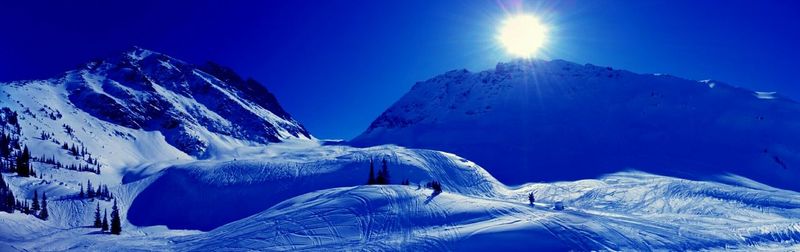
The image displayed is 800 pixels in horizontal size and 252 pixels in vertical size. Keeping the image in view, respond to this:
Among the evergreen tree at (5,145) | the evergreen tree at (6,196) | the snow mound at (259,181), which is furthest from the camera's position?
the evergreen tree at (5,145)

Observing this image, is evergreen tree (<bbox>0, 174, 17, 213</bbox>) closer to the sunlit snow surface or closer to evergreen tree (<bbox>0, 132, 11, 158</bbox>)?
the sunlit snow surface

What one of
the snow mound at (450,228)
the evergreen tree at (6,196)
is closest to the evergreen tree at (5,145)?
the evergreen tree at (6,196)

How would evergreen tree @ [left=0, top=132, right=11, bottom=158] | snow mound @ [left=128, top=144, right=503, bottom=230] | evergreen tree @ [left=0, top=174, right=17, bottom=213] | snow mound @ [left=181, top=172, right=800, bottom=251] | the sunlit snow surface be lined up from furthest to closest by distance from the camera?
evergreen tree @ [left=0, top=132, right=11, bottom=158]
snow mound @ [left=128, top=144, right=503, bottom=230]
evergreen tree @ [left=0, top=174, right=17, bottom=213]
the sunlit snow surface
snow mound @ [left=181, top=172, right=800, bottom=251]

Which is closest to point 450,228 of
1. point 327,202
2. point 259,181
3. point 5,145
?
point 327,202

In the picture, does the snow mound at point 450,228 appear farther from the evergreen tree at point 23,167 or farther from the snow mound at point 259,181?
the evergreen tree at point 23,167

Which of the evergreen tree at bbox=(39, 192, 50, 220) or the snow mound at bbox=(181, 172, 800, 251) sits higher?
the evergreen tree at bbox=(39, 192, 50, 220)

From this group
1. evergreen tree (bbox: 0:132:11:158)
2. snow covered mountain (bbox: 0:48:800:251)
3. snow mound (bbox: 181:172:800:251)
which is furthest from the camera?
evergreen tree (bbox: 0:132:11:158)

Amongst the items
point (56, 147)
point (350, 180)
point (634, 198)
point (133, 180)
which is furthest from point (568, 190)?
point (56, 147)

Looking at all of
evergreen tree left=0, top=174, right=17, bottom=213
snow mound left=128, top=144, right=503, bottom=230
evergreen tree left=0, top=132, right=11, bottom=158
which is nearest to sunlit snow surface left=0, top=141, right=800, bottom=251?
evergreen tree left=0, top=174, right=17, bottom=213

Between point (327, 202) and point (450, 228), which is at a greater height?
point (327, 202)

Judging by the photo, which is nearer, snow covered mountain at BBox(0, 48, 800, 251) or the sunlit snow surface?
the sunlit snow surface

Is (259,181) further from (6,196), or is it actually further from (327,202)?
(327,202)

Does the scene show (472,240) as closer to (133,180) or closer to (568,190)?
(568,190)

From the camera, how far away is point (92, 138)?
169 metres
